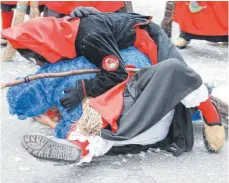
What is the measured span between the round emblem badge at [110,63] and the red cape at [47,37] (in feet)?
0.57

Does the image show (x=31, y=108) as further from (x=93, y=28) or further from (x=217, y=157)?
(x=217, y=157)

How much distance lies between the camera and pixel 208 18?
12.1ft

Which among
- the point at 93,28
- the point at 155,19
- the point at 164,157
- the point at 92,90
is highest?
the point at 93,28

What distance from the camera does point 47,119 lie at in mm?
2357

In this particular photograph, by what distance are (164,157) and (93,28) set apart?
630 millimetres

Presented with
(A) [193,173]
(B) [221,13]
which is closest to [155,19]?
(B) [221,13]

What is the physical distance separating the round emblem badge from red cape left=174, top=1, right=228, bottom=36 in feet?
5.81

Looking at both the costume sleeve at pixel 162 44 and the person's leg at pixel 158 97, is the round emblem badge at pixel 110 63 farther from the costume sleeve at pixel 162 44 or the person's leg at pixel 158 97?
the costume sleeve at pixel 162 44

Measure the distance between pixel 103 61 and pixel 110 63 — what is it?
0.03m

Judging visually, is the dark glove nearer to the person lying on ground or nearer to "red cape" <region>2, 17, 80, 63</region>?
the person lying on ground

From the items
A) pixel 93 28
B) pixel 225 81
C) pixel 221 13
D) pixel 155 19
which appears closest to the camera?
pixel 93 28

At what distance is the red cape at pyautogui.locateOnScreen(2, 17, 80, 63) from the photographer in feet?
7.02

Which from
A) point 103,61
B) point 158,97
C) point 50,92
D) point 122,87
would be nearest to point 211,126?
point 158,97

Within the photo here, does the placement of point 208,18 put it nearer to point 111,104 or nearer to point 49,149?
point 111,104
